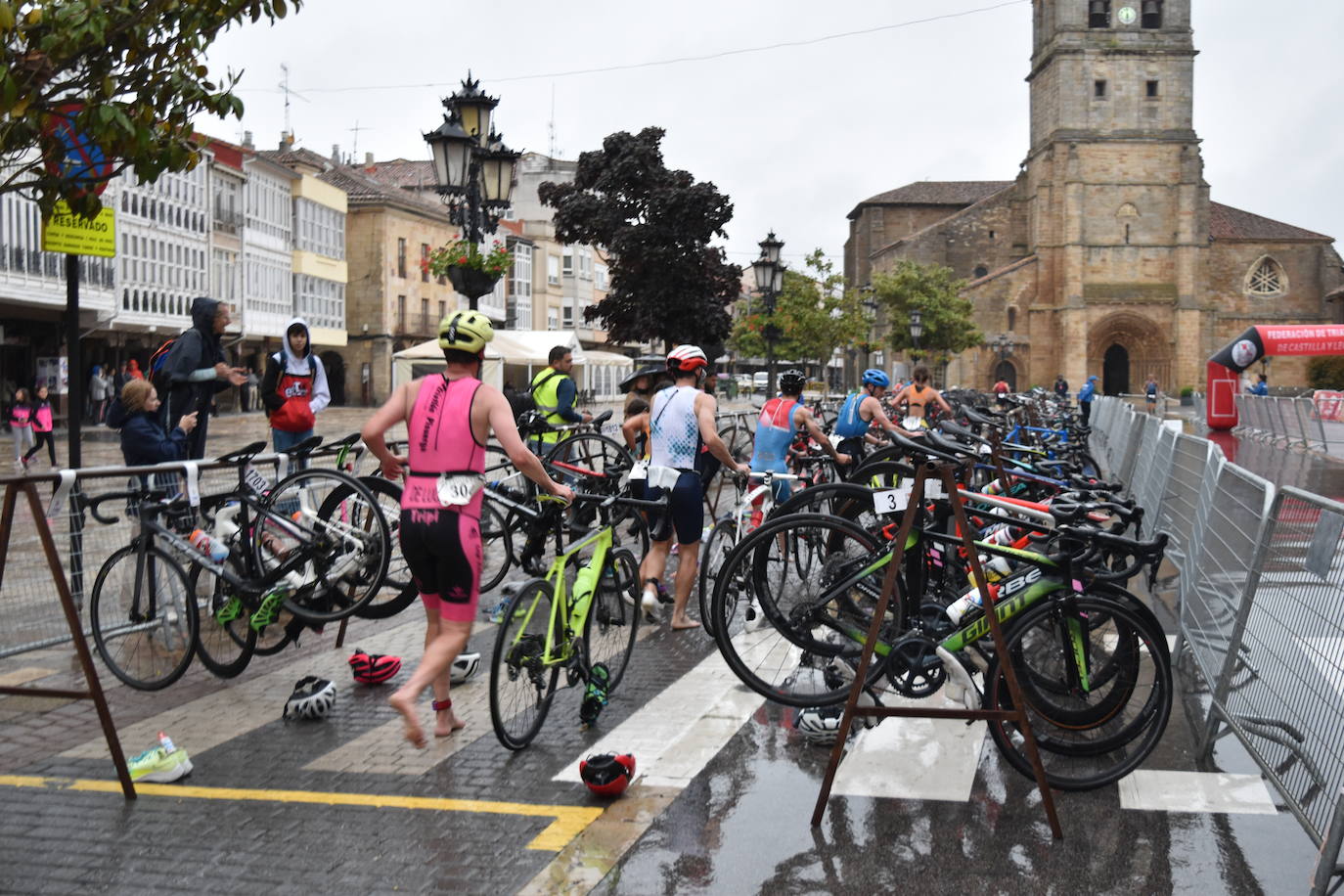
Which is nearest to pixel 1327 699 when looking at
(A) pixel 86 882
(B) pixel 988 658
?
(B) pixel 988 658

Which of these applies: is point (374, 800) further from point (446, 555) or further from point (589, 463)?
point (589, 463)

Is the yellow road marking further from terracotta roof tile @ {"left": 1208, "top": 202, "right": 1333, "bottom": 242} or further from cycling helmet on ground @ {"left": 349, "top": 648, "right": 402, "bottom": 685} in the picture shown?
terracotta roof tile @ {"left": 1208, "top": 202, "right": 1333, "bottom": 242}

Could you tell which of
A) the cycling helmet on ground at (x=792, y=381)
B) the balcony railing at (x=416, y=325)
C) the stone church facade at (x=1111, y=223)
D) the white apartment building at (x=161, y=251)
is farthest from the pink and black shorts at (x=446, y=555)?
the stone church facade at (x=1111, y=223)

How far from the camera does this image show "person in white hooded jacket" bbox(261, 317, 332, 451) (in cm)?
966

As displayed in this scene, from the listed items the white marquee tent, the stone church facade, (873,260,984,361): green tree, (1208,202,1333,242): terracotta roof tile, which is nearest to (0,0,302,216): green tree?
the white marquee tent

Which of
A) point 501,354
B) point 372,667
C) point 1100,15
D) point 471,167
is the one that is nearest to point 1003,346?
point 1100,15

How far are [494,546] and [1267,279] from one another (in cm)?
8369

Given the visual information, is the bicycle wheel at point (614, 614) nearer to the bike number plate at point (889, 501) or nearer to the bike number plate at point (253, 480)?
the bike number plate at point (889, 501)

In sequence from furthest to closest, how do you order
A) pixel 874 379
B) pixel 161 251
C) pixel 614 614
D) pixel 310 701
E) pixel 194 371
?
pixel 161 251, pixel 874 379, pixel 194 371, pixel 614 614, pixel 310 701

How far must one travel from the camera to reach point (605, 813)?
5.17m

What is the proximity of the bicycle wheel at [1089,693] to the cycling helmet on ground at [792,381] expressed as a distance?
14.2 ft

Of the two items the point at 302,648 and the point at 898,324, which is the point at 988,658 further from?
the point at 898,324

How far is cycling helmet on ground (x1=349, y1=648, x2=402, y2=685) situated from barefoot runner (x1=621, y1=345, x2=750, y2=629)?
1.69 meters

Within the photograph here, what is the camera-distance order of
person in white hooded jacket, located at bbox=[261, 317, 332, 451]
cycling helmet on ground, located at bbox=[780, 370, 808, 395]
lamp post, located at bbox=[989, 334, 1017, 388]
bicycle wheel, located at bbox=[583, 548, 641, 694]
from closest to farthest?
bicycle wheel, located at bbox=[583, 548, 641, 694], person in white hooded jacket, located at bbox=[261, 317, 332, 451], cycling helmet on ground, located at bbox=[780, 370, 808, 395], lamp post, located at bbox=[989, 334, 1017, 388]
